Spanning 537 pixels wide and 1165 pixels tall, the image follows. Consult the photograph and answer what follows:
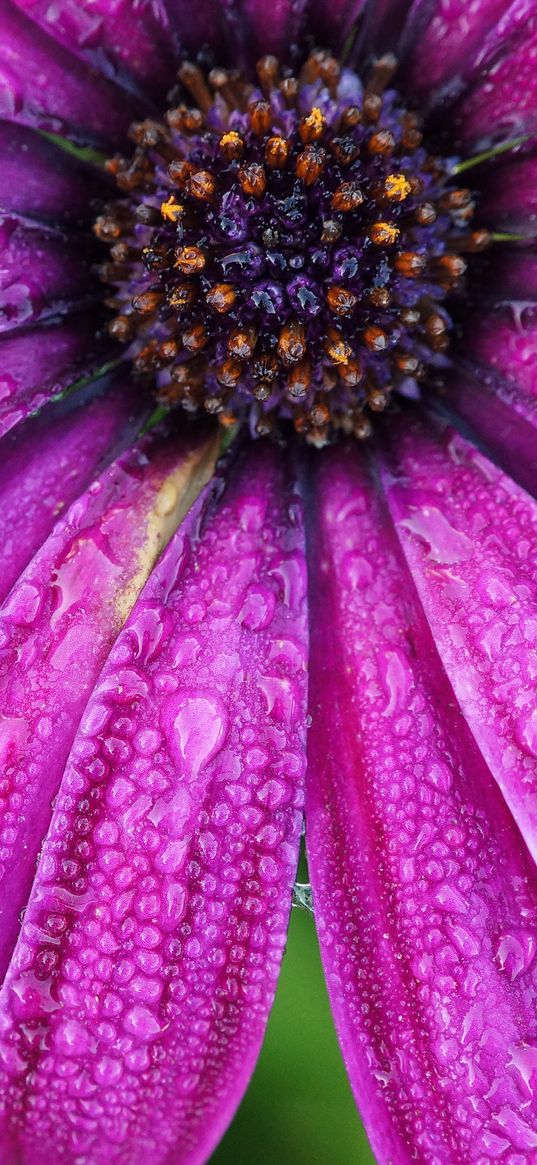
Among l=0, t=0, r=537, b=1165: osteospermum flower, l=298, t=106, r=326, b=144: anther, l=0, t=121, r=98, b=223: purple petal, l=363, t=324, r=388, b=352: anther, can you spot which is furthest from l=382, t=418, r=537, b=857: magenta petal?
l=0, t=121, r=98, b=223: purple petal

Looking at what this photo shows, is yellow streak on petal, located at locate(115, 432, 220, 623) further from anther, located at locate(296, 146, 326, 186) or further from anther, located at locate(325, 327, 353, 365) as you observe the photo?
anther, located at locate(296, 146, 326, 186)

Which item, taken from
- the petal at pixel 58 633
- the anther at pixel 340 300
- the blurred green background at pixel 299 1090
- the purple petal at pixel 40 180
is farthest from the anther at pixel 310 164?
the blurred green background at pixel 299 1090

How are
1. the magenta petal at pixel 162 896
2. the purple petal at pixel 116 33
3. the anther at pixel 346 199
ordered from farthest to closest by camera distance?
1. the anther at pixel 346 199
2. the purple petal at pixel 116 33
3. the magenta petal at pixel 162 896

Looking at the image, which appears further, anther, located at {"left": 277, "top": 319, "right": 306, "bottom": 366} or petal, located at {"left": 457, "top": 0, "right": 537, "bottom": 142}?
anther, located at {"left": 277, "top": 319, "right": 306, "bottom": 366}

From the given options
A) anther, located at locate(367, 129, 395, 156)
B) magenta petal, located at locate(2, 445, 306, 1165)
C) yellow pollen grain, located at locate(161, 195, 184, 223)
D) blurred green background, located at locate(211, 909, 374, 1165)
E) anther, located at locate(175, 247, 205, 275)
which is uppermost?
anther, located at locate(367, 129, 395, 156)

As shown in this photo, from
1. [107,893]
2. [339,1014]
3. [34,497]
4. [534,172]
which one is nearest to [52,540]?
[34,497]

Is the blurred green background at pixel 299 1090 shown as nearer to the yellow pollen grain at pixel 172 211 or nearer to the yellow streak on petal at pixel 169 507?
the yellow streak on petal at pixel 169 507
